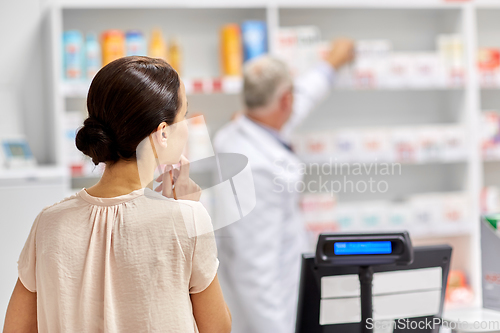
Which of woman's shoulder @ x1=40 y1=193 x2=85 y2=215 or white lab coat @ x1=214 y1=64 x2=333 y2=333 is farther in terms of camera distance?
white lab coat @ x1=214 y1=64 x2=333 y2=333

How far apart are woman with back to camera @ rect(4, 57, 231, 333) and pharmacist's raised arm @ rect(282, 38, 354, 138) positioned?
1.91m

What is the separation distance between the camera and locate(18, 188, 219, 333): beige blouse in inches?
36.6

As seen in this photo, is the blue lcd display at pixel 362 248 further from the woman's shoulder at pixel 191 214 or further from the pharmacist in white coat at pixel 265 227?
the pharmacist in white coat at pixel 265 227

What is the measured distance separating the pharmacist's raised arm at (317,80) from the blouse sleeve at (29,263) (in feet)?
6.50

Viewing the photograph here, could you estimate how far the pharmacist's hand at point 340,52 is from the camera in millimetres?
2844

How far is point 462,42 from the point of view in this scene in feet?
10.2

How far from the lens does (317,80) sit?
2811 millimetres

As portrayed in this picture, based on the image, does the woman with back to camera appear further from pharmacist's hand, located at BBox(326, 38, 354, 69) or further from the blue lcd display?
pharmacist's hand, located at BBox(326, 38, 354, 69)

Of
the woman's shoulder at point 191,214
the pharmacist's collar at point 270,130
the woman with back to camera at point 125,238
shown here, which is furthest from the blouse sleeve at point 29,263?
the pharmacist's collar at point 270,130

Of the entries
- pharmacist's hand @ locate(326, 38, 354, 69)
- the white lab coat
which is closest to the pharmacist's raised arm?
pharmacist's hand @ locate(326, 38, 354, 69)

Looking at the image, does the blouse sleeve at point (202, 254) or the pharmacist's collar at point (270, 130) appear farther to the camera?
the pharmacist's collar at point (270, 130)

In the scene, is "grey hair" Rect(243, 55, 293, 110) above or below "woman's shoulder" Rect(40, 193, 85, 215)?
above

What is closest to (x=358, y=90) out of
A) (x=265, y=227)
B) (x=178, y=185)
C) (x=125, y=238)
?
(x=265, y=227)

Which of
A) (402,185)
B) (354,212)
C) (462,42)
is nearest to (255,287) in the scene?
(354,212)
